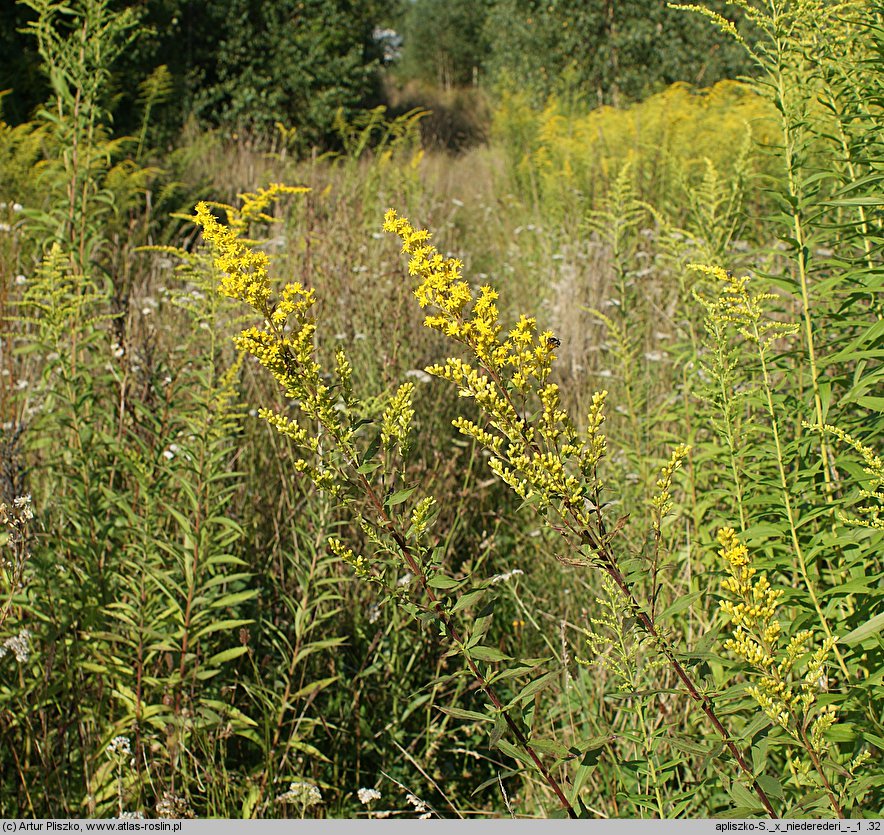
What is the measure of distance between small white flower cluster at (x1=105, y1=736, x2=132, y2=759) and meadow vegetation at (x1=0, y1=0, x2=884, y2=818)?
11 millimetres

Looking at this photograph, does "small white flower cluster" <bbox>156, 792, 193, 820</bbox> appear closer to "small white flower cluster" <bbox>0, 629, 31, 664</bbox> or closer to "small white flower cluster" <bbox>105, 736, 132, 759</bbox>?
"small white flower cluster" <bbox>105, 736, 132, 759</bbox>

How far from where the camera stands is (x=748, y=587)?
114cm

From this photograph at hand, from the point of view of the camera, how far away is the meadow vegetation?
4.05ft

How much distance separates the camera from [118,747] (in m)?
1.90

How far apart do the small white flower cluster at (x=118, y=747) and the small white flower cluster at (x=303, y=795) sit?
0.37 meters

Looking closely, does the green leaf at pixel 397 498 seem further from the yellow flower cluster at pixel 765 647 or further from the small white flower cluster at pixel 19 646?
the small white flower cluster at pixel 19 646

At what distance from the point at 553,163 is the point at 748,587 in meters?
6.43

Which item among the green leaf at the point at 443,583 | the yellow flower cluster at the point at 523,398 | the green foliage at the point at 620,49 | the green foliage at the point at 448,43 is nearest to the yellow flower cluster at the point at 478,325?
the yellow flower cluster at the point at 523,398

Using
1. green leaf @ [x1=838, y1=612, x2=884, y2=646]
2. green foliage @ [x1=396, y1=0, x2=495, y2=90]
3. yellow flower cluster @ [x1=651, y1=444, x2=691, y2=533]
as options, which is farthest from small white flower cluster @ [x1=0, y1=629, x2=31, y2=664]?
green foliage @ [x1=396, y1=0, x2=495, y2=90]

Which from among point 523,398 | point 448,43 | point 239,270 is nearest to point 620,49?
point 239,270

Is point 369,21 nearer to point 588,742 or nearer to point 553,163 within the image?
point 553,163

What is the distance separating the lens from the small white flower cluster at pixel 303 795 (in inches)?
73.5

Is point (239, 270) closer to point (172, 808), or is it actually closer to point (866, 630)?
point (866, 630)

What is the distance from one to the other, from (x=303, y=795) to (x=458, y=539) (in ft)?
4.15
